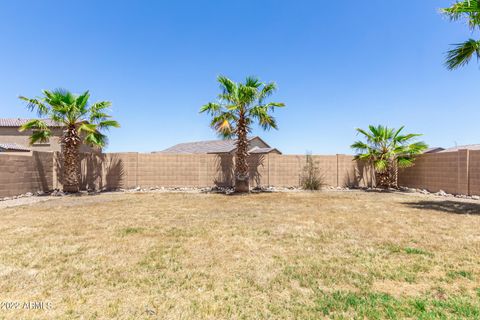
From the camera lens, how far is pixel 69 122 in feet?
44.8

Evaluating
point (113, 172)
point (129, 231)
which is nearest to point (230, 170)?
point (113, 172)

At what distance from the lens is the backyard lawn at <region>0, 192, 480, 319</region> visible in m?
2.90

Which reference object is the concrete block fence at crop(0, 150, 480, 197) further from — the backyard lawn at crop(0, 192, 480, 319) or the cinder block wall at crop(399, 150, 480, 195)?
the backyard lawn at crop(0, 192, 480, 319)

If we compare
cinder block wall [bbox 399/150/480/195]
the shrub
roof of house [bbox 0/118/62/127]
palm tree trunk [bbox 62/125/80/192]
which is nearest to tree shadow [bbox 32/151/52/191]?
palm tree trunk [bbox 62/125/80/192]

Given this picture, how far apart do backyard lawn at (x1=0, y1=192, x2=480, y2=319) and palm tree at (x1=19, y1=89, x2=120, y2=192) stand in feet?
22.9

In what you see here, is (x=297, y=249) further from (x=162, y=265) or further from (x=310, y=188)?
(x=310, y=188)

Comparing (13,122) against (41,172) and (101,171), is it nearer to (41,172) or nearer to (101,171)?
(41,172)

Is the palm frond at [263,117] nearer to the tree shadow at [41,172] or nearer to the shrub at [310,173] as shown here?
the shrub at [310,173]

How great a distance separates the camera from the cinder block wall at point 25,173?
11.5m

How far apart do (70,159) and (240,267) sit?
13110 mm

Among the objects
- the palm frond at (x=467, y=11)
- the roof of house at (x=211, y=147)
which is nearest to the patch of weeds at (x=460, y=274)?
the palm frond at (x=467, y=11)

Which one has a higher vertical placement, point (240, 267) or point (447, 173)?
point (447, 173)

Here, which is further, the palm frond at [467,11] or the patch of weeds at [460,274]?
the palm frond at [467,11]

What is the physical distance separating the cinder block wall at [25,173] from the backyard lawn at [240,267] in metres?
5.83
